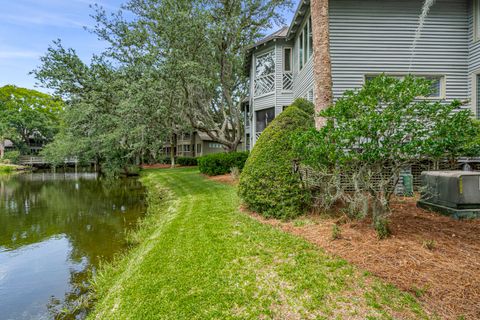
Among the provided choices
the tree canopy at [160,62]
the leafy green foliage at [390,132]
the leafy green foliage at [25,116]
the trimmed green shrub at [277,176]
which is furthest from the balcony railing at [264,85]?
the leafy green foliage at [25,116]

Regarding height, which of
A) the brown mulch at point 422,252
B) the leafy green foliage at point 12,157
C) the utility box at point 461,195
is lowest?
the brown mulch at point 422,252

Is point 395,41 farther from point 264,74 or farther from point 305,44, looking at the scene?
point 264,74

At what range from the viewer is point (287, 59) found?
14.6 m

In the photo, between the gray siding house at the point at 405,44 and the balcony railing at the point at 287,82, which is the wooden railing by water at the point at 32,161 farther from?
the gray siding house at the point at 405,44

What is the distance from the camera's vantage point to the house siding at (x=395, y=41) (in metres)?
9.51

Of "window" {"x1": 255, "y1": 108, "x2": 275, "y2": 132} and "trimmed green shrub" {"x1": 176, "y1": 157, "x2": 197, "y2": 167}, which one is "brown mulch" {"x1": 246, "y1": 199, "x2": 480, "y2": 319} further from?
"trimmed green shrub" {"x1": 176, "y1": 157, "x2": 197, "y2": 167}

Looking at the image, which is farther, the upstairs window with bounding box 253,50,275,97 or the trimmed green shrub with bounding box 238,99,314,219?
the upstairs window with bounding box 253,50,275,97

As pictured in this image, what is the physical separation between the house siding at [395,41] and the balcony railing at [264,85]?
18.0ft

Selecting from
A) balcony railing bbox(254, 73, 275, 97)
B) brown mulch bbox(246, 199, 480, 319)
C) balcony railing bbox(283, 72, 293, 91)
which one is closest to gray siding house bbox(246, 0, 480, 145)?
balcony railing bbox(283, 72, 293, 91)

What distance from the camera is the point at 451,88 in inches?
374

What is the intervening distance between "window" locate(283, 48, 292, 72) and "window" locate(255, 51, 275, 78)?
670 mm

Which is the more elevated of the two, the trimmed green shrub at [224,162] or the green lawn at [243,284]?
the trimmed green shrub at [224,162]

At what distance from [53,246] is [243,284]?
6.41 m

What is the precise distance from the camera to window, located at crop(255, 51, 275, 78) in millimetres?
15016
